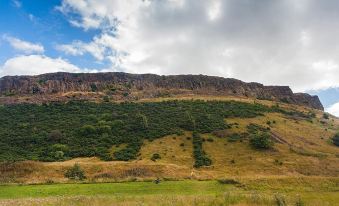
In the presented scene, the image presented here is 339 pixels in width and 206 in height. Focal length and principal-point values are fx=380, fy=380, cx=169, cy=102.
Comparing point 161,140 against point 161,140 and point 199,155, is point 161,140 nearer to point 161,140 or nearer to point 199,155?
point 161,140

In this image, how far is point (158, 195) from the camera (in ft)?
98.2

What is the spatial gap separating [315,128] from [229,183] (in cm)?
5855

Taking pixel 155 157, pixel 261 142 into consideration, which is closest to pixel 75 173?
pixel 155 157

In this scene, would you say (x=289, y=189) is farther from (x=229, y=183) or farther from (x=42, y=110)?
(x=42, y=110)

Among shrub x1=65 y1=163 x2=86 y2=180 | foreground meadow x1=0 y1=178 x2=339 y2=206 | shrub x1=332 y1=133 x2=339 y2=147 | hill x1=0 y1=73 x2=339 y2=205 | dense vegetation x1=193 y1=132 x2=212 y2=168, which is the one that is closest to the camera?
foreground meadow x1=0 y1=178 x2=339 y2=206

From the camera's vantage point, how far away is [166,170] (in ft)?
164

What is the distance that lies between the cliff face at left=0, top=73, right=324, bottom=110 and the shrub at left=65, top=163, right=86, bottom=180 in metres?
58.5

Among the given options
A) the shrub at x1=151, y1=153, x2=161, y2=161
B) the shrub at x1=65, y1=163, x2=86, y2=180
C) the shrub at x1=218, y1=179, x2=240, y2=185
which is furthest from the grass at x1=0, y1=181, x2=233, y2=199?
the shrub at x1=151, y1=153, x2=161, y2=161

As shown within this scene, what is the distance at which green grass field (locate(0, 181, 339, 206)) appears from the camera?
87.0 feet

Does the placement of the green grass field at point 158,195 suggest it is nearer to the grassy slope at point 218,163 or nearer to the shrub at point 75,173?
the grassy slope at point 218,163

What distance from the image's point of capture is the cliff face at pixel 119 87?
109 metres

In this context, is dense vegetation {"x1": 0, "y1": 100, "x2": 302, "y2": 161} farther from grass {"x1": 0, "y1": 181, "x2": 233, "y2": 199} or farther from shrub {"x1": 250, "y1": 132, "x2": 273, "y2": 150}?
grass {"x1": 0, "y1": 181, "x2": 233, "y2": 199}

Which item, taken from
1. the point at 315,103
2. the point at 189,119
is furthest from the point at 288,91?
the point at 189,119

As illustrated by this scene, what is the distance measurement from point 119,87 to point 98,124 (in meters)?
39.1
